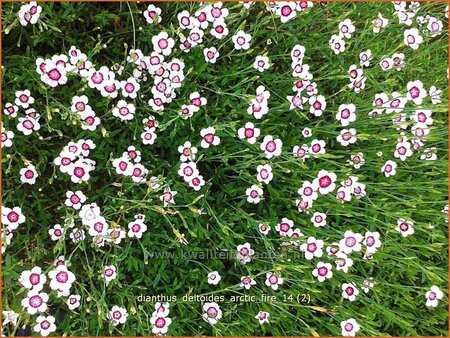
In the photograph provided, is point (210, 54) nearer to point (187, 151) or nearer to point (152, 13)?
point (152, 13)

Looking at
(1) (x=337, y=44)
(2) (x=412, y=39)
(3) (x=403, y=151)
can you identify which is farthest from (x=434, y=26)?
(3) (x=403, y=151)

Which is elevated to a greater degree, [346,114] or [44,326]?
[346,114]

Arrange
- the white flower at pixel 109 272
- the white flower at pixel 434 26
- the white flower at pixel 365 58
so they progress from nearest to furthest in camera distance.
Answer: the white flower at pixel 109 272, the white flower at pixel 365 58, the white flower at pixel 434 26

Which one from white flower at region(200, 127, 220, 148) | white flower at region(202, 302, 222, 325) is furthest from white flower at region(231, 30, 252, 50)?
white flower at region(202, 302, 222, 325)

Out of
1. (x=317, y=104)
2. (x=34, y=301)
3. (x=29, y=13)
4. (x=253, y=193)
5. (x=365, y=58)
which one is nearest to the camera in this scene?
(x=34, y=301)

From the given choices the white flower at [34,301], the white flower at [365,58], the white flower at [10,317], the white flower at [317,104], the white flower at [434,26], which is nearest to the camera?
the white flower at [34,301]

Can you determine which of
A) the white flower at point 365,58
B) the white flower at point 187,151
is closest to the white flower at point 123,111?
the white flower at point 187,151

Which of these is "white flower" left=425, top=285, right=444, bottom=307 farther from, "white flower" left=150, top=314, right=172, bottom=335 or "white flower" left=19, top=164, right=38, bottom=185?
"white flower" left=19, top=164, right=38, bottom=185

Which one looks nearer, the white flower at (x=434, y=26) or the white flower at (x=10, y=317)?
the white flower at (x=10, y=317)

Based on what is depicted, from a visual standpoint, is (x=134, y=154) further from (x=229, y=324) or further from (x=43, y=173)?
(x=229, y=324)

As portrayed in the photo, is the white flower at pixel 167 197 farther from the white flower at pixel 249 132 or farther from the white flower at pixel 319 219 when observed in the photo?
the white flower at pixel 319 219
